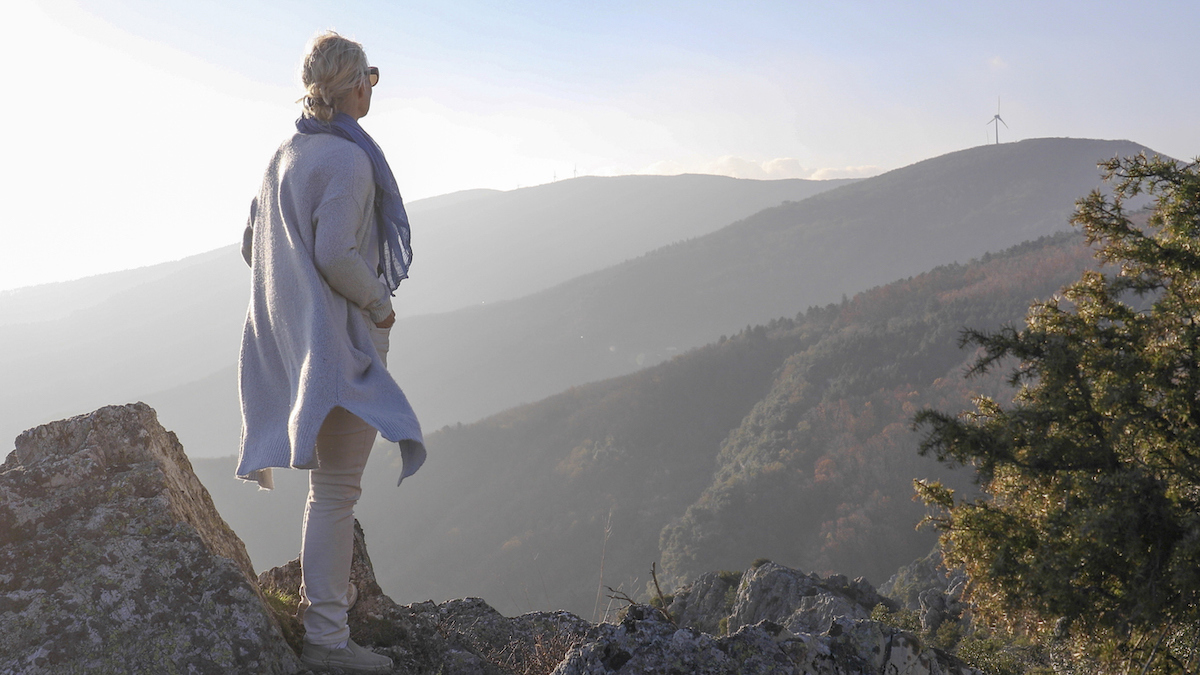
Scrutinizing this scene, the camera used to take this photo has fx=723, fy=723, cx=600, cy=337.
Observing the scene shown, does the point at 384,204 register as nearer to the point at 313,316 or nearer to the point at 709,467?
the point at 313,316

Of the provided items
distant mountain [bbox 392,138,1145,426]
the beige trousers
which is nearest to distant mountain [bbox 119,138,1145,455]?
distant mountain [bbox 392,138,1145,426]

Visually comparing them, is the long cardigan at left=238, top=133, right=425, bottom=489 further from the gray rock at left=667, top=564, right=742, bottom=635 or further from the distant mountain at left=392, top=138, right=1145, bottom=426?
the distant mountain at left=392, top=138, right=1145, bottom=426

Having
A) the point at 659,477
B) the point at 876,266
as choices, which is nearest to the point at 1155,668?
the point at 659,477

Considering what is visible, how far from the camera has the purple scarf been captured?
9.52 feet

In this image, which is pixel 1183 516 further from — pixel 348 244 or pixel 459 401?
pixel 459 401

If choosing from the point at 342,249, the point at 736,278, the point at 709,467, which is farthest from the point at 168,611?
the point at 736,278

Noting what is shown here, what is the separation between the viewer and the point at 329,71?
2.81 metres

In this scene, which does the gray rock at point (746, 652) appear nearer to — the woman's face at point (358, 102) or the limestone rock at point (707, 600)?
the woman's face at point (358, 102)

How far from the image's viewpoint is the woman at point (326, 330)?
272cm

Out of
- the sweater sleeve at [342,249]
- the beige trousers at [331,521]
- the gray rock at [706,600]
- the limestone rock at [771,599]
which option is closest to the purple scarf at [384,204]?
the sweater sleeve at [342,249]

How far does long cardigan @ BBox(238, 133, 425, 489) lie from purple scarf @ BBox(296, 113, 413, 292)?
0.07m

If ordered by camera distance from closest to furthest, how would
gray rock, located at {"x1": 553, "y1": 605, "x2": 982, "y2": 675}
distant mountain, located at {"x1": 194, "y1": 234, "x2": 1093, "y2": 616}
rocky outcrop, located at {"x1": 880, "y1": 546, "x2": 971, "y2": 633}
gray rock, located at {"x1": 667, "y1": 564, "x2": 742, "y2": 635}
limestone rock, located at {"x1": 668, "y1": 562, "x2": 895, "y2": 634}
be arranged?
gray rock, located at {"x1": 553, "y1": 605, "x2": 982, "y2": 675}, rocky outcrop, located at {"x1": 880, "y1": 546, "x2": 971, "y2": 633}, limestone rock, located at {"x1": 668, "y1": 562, "x2": 895, "y2": 634}, gray rock, located at {"x1": 667, "y1": 564, "x2": 742, "y2": 635}, distant mountain, located at {"x1": 194, "y1": 234, "x2": 1093, "y2": 616}

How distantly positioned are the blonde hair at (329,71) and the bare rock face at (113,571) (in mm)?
1739

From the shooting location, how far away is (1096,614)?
3.06 m
